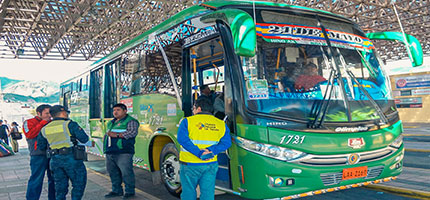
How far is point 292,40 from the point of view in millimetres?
4586

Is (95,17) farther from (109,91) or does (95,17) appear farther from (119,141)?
(119,141)

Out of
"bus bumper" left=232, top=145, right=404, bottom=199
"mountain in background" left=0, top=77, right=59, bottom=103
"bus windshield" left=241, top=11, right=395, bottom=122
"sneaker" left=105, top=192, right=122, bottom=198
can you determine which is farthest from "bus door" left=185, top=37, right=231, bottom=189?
"mountain in background" left=0, top=77, right=59, bottom=103

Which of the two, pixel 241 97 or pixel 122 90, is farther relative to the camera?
pixel 122 90

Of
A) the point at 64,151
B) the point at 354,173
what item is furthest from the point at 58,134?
the point at 354,173

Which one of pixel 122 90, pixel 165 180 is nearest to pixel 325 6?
pixel 122 90

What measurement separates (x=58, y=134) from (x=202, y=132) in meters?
2.29

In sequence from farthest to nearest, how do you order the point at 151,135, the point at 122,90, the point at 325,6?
the point at 325,6 < the point at 122,90 < the point at 151,135

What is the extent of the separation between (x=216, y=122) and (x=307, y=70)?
1.43 meters

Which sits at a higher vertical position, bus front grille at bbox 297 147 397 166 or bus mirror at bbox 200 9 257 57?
bus mirror at bbox 200 9 257 57

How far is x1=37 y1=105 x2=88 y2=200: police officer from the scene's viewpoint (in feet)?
16.3

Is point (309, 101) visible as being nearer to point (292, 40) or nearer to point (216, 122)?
point (292, 40)

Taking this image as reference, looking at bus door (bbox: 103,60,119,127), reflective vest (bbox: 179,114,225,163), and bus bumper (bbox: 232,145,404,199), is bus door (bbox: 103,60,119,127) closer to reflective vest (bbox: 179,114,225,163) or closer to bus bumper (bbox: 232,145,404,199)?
reflective vest (bbox: 179,114,225,163)

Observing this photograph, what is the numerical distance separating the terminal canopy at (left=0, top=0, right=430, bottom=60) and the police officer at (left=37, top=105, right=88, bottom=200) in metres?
13.6

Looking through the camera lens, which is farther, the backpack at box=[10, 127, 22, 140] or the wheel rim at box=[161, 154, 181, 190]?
the backpack at box=[10, 127, 22, 140]
